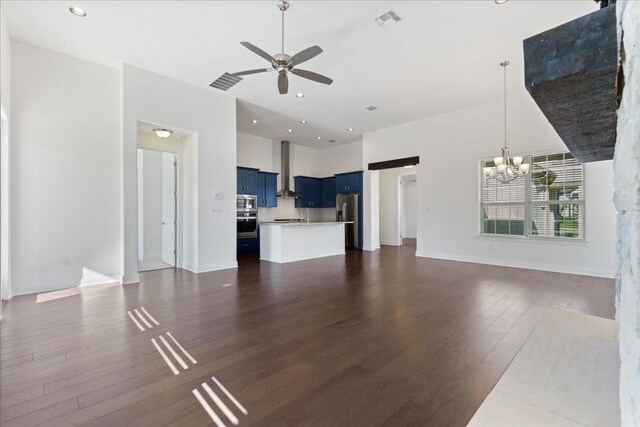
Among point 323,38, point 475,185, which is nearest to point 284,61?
point 323,38

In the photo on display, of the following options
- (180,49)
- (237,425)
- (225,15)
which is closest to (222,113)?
(180,49)

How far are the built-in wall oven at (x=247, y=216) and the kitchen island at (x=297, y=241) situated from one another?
1.15 meters

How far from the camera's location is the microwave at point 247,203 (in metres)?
8.02

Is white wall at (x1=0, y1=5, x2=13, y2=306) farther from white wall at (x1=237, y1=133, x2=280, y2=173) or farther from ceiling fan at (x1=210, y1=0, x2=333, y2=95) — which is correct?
white wall at (x1=237, y1=133, x2=280, y2=173)

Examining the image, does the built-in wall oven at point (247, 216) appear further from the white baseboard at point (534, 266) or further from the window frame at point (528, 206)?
the window frame at point (528, 206)

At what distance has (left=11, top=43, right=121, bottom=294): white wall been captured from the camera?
405 cm

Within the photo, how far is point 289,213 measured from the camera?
9.80 meters

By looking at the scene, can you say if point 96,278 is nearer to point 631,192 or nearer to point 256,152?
point 256,152

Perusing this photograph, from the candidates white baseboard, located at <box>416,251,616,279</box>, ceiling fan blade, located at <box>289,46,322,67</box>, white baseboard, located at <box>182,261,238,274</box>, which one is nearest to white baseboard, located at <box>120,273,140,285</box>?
white baseboard, located at <box>182,261,238,274</box>

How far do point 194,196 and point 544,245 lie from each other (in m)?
6.87

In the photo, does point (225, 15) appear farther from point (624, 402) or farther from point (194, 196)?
point (624, 402)

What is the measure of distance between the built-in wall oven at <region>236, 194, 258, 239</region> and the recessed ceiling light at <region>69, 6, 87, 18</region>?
4995 millimetres

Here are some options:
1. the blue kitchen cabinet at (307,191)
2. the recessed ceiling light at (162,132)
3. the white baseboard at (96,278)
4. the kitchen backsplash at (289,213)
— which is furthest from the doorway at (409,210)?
the white baseboard at (96,278)

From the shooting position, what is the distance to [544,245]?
559 centimetres
